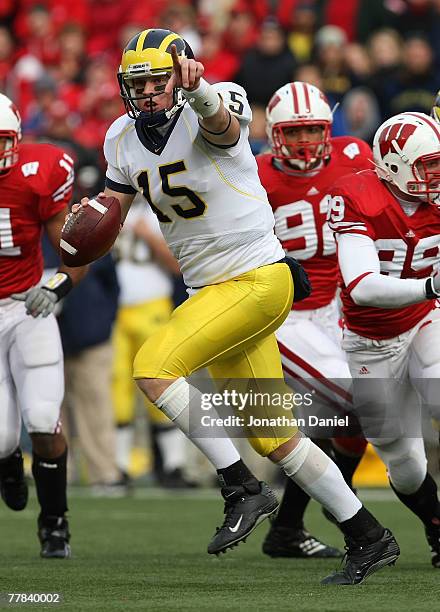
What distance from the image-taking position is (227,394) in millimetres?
5434

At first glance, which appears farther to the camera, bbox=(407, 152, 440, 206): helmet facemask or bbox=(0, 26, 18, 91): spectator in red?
bbox=(0, 26, 18, 91): spectator in red

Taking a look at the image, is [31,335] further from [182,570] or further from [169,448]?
[169,448]

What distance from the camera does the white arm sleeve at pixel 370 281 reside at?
5.09 metres

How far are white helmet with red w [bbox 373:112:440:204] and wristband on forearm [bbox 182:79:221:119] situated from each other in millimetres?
846

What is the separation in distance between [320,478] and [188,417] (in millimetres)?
540

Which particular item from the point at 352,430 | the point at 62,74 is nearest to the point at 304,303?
the point at 352,430

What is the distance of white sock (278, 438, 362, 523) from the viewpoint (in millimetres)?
5227

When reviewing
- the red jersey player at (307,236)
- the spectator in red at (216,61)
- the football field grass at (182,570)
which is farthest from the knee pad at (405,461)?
the spectator in red at (216,61)

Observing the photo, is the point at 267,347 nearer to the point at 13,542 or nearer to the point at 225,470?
the point at 225,470

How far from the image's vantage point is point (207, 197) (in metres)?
5.31

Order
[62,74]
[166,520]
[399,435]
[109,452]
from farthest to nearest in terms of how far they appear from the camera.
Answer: [62,74], [109,452], [166,520], [399,435]

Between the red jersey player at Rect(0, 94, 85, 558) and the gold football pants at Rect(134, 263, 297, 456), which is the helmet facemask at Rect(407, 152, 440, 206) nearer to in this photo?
the gold football pants at Rect(134, 263, 297, 456)

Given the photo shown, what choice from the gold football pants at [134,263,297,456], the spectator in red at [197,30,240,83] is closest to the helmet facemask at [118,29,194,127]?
the gold football pants at [134,263,297,456]

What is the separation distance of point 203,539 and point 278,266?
7.17 ft
